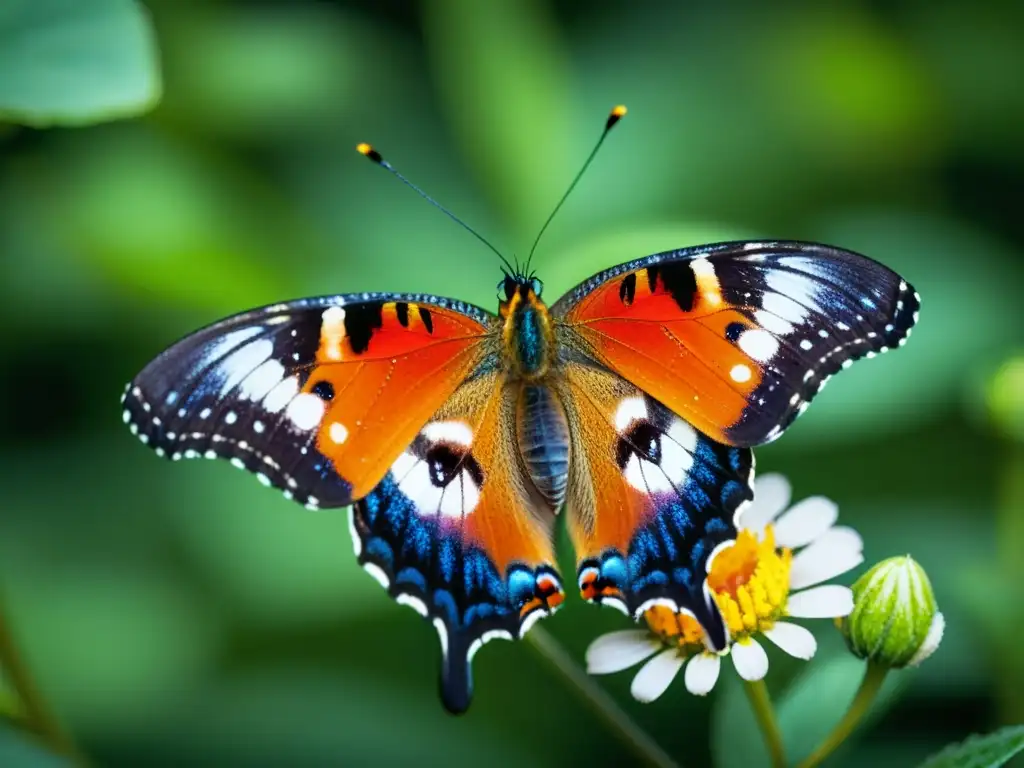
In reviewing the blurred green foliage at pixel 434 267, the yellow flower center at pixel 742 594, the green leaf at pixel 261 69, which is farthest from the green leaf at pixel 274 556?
the green leaf at pixel 261 69

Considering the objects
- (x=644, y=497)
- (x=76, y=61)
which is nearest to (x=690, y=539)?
(x=644, y=497)

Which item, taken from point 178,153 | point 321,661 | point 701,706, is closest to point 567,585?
point 701,706

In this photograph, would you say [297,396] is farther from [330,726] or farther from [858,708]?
[330,726]

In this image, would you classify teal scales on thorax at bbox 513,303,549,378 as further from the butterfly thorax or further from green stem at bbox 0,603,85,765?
green stem at bbox 0,603,85,765

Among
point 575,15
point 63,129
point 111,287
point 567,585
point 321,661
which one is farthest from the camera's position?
point 575,15

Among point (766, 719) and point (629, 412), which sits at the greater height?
point (629, 412)

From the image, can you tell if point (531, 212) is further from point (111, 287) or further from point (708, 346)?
point (708, 346)

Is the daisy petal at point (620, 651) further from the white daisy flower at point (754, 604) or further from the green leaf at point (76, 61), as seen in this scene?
the green leaf at point (76, 61)
